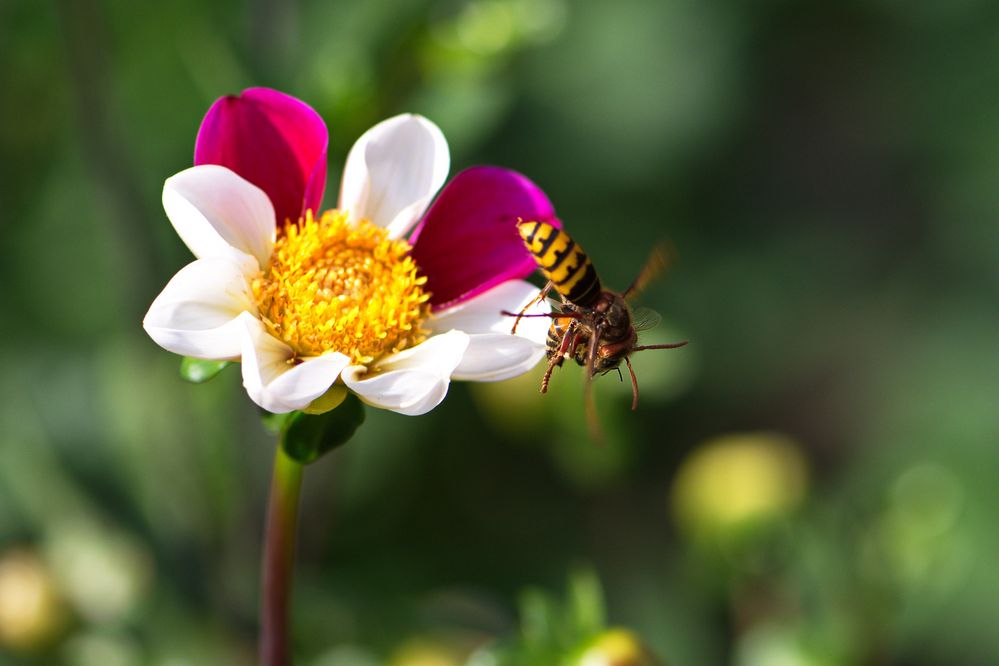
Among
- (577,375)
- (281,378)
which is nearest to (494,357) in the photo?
(281,378)

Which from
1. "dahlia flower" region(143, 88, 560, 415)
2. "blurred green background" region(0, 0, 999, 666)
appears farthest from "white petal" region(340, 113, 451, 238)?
"blurred green background" region(0, 0, 999, 666)

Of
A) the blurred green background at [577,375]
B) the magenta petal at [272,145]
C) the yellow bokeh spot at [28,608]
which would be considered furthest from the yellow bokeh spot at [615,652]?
the yellow bokeh spot at [28,608]

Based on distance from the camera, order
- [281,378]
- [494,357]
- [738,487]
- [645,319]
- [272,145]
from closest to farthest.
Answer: [281,378]
[494,357]
[272,145]
[645,319]
[738,487]

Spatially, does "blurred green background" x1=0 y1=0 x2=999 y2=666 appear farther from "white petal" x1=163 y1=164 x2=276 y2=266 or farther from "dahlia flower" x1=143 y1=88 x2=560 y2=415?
"white petal" x1=163 y1=164 x2=276 y2=266

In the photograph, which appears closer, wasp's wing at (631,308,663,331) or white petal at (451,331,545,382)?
white petal at (451,331,545,382)

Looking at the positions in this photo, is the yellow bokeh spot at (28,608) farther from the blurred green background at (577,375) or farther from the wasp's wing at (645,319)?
the wasp's wing at (645,319)

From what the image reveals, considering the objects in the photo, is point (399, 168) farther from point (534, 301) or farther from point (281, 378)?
point (281, 378)
